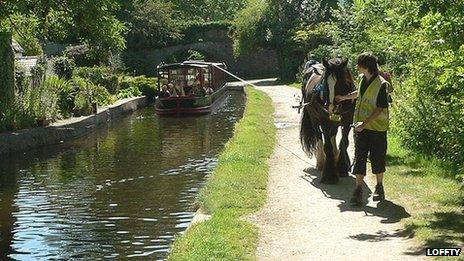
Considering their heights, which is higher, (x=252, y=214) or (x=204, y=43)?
(x=204, y=43)

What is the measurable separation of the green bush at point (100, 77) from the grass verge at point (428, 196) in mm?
23758

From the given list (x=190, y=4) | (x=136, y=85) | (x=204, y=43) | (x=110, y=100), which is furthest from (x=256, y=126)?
(x=190, y=4)

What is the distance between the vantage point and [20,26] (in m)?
21.8

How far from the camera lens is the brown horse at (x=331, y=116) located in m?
9.94

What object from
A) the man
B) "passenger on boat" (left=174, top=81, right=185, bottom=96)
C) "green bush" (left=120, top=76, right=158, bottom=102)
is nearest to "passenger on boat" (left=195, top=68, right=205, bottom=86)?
"passenger on boat" (left=174, top=81, right=185, bottom=96)

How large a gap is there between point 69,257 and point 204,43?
165 feet

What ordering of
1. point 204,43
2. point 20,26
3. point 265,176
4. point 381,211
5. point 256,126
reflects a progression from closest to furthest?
point 381,211
point 265,176
point 256,126
point 20,26
point 204,43

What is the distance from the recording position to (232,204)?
8922 millimetres

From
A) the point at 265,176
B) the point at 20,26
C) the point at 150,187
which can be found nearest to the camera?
the point at 265,176

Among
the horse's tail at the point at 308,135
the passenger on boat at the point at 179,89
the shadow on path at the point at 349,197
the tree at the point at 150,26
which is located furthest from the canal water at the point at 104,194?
the tree at the point at 150,26

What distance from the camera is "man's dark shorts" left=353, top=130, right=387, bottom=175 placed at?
27.9 feet

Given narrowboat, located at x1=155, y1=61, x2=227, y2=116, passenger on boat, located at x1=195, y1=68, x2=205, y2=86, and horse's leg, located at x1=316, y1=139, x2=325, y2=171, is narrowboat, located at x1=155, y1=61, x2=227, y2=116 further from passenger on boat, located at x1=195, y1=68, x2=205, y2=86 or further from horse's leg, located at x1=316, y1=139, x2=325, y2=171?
horse's leg, located at x1=316, y1=139, x2=325, y2=171

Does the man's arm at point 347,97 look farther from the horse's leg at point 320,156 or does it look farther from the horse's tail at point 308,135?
the horse's tail at point 308,135

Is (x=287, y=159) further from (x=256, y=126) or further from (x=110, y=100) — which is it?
(x=110, y=100)
